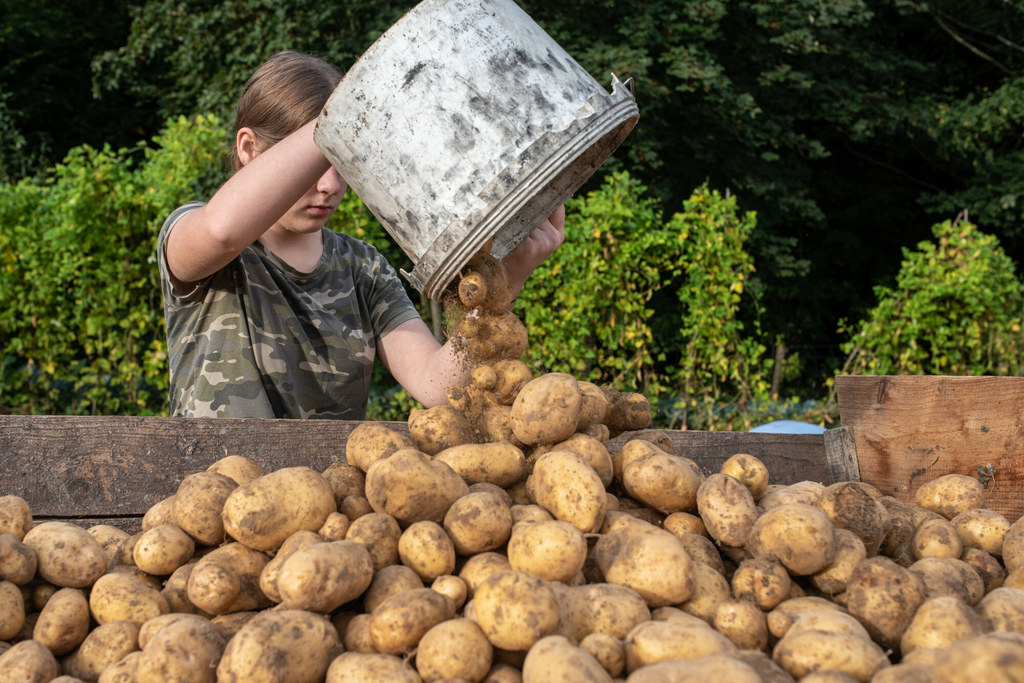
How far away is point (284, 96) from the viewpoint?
250 centimetres

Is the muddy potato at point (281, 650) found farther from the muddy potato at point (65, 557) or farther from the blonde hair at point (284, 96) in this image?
the blonde hair at point (284, 96)

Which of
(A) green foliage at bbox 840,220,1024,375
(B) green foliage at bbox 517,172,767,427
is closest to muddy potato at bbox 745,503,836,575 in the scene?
(B) green foliage at bbox 517,172,767,427

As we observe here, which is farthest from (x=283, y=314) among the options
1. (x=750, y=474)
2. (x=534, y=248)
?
(x=750, y=474)

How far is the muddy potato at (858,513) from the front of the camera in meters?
1.56

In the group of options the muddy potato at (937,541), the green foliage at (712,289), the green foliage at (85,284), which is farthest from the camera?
the green foliage at (712,289)

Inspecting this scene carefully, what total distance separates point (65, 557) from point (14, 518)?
0.20 metres

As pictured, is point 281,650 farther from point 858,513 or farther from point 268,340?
point 268,340

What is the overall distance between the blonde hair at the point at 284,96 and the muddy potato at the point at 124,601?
5.08 feet

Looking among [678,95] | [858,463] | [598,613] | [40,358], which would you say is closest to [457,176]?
[598,613]

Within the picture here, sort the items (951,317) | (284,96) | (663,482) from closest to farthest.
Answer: (663,482), (284,96), (951,317)

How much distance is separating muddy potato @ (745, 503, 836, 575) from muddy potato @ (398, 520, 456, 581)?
0.58 m

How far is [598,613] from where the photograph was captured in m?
1.31

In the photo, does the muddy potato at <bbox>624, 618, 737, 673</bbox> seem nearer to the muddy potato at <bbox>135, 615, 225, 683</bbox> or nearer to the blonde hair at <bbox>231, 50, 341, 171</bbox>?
the muddy potato at <bbox>135, 615, 225, 683</bbox>

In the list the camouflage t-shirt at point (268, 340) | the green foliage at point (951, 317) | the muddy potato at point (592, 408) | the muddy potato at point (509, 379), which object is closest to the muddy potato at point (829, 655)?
the muddy potato at point (592, 408)
